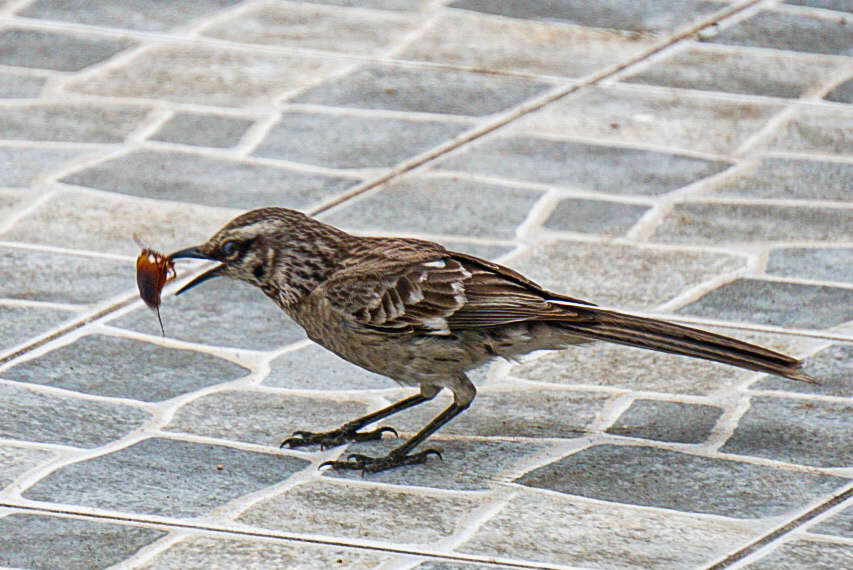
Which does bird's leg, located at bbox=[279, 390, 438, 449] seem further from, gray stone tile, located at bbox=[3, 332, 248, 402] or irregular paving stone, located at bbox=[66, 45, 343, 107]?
irregular paving stone, located at bbox=[66, 45, 343, 107]

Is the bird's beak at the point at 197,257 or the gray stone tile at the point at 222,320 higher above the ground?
the bird's beak at the point at 197,257

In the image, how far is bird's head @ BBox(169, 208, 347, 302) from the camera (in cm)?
580

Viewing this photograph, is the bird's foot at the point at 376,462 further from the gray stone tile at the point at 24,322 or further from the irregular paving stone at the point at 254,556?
the gray stone tile at the point at 24,322

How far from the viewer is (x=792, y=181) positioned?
28.0 ft

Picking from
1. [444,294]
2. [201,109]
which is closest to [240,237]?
[444,294]

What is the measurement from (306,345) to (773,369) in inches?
80.2

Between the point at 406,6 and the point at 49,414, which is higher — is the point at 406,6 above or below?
above

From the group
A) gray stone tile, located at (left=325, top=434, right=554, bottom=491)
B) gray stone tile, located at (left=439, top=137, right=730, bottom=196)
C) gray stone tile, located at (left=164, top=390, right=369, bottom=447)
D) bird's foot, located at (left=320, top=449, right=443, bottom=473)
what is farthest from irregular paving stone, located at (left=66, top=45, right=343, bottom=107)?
bird's foot, located at (left=320, top=449, right=443, bottom=473)

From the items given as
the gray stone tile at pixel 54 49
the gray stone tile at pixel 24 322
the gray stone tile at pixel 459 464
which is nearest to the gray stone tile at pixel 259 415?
the gray stone tile at pixel 459 464

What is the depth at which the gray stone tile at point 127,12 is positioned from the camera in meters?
10.6

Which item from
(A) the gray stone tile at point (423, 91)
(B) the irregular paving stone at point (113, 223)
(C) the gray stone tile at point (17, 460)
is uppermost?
(A) the gray stone tile at point (423, 91)

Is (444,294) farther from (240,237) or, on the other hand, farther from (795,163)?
(795,163)

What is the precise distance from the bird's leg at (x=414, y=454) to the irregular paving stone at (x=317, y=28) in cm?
485

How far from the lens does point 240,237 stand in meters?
5.82
